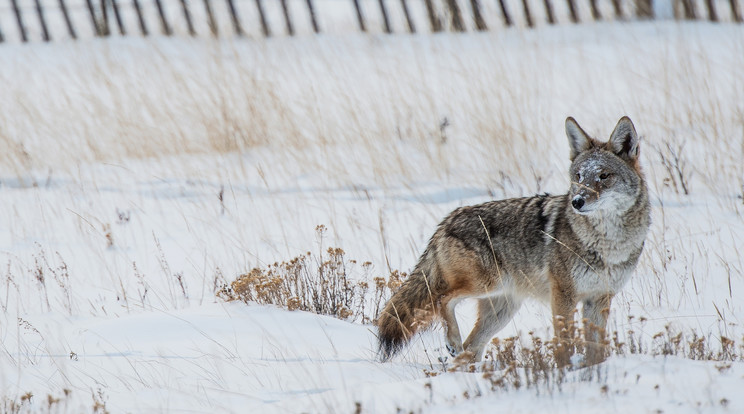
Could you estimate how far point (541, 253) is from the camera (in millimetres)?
4441

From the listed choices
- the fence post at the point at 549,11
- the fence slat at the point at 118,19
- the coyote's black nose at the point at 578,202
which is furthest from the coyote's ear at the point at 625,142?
the fence slat at the point at 118,19

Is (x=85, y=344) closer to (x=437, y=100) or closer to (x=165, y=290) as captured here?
(x=165, y=290)

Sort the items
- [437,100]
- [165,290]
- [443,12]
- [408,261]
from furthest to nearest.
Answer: [443,12], [437,100], [408,261], [165,290]

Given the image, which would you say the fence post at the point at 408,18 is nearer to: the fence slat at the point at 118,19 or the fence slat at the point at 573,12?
the fence slat at the point at 573,12

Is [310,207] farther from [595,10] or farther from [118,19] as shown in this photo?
[118,19]

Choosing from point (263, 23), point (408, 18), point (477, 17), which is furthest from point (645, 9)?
point (263, 23)

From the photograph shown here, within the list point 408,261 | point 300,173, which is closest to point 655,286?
point 408,261

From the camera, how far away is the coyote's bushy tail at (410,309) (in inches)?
170

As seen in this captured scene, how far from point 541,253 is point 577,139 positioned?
72cm

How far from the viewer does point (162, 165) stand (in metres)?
8.26

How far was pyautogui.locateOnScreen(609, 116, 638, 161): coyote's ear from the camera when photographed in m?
4.31

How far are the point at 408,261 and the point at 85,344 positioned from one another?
268cm

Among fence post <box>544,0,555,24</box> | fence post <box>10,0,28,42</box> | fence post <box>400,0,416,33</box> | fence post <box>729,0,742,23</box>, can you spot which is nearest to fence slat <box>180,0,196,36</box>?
fence post <box>10,0,28,42</box>

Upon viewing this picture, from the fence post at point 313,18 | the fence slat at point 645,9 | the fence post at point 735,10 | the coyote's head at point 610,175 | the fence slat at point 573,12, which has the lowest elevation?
the coyote's head at point 610,175
